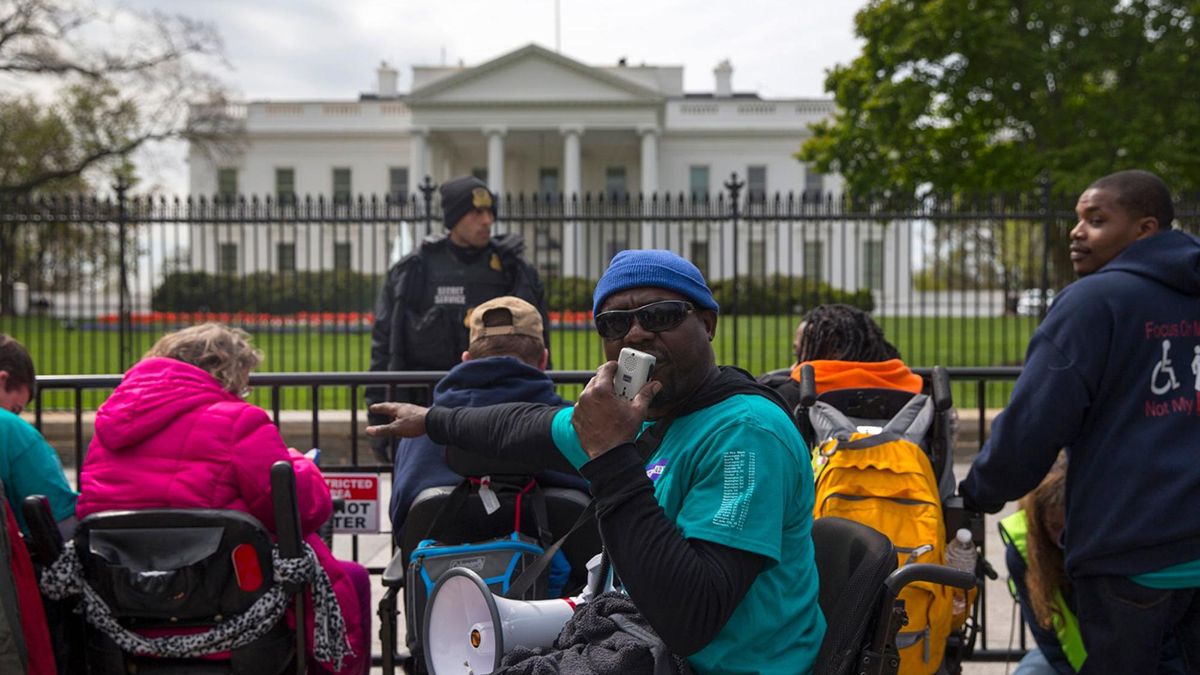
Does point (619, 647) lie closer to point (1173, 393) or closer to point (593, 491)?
point (593, 491)

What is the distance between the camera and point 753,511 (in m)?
1.89

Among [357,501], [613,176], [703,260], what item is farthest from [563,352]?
[613,176]

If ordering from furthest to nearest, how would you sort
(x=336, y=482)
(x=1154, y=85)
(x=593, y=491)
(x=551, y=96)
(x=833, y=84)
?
(x=551, y=96), (x=833, y=84), (x=1154, y=85), (x=336, y=482), (x=593, y=491)

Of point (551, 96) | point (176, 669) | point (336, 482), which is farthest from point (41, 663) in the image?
point (551, 96)

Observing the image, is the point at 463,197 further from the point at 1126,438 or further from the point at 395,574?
the point at 1126,438

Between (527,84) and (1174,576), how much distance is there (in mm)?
56815

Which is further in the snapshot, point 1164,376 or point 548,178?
point 548,178

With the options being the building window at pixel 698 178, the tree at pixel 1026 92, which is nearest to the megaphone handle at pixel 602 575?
the tree at pixel 1026 92

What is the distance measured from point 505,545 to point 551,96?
184 ft

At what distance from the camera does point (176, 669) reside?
3.15m

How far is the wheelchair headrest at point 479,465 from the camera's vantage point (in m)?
3.12

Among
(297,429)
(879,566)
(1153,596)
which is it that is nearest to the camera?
(879,566)

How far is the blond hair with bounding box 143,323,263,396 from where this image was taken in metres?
3.43

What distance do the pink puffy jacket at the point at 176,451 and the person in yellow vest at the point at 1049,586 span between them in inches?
99.1
